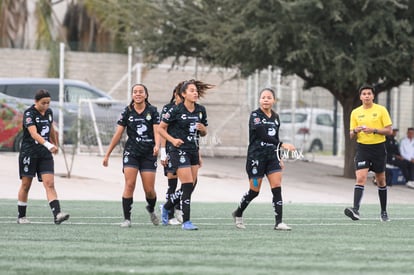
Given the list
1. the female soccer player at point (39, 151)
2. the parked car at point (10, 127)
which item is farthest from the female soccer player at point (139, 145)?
the parked car at point (10, 127)

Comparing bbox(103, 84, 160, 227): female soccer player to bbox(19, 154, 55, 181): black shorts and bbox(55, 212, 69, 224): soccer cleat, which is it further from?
bbox(19, 154, 55, 181): black shorts

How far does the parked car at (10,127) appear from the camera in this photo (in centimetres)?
2848

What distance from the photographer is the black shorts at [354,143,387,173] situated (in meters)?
16.4

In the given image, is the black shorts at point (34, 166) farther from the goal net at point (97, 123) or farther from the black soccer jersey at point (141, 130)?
the goal net at point (97, 123)

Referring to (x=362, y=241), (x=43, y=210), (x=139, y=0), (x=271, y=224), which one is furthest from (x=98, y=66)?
(x=362, y=241)

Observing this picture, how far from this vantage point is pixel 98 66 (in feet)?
124

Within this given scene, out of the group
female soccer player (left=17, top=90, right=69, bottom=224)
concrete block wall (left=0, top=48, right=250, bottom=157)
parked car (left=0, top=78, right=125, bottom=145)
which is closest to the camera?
female soccer player (left=17, top=90, right=69, bottom=224)

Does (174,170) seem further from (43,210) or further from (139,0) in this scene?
(139,0)

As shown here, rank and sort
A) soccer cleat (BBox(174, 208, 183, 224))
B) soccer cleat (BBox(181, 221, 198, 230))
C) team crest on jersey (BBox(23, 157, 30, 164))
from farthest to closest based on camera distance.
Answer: soccer cleat (BBox(174, 208, 183, 224))
team crest on jersey (BBox(23, 157, 30, 164))
soccer cleat (BBox(181, 221, 198, 230))

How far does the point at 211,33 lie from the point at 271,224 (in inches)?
581

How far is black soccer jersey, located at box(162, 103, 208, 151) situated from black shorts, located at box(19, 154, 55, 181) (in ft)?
6.08

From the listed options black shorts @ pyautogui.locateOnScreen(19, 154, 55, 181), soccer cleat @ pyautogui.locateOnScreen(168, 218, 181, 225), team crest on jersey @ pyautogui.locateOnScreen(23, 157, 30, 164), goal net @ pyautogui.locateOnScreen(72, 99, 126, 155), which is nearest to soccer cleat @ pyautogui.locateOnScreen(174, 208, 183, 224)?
soccer cleat @ pyautogui.locateOnScreen(168, 218, 181, 225)

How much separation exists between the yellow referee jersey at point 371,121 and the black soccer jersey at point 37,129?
4.50 m

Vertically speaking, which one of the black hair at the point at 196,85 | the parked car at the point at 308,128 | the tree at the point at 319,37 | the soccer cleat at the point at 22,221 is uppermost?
the tree at the point at 319,37
